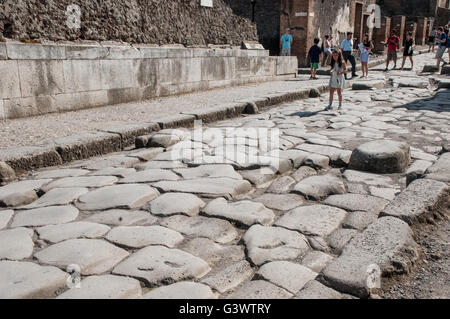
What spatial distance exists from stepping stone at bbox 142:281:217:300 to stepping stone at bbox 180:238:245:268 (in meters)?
0.29

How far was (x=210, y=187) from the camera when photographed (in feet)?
11.4

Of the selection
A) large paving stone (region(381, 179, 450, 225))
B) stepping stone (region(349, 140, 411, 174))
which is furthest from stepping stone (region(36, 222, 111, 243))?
stepping stone (region(349, 140, 411, 174))

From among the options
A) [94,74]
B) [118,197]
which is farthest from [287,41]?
[118,197]

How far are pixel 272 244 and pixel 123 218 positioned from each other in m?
1.04

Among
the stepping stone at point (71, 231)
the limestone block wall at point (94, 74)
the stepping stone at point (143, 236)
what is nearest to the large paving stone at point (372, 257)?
the stepping stone at point (143, 236)

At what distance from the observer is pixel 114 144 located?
5070 millimetres

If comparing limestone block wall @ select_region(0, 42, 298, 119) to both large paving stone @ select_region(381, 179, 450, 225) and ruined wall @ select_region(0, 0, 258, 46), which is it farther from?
large paving stone @ select_region(381, 179, 450, 225)

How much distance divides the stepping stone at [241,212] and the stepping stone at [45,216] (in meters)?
0.93

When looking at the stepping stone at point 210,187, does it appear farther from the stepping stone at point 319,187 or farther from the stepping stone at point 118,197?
the stepping stone at point 319,187

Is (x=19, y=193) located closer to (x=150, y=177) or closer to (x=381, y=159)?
(x=150, y=177)

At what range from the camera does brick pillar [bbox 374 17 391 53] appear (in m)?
26.6
